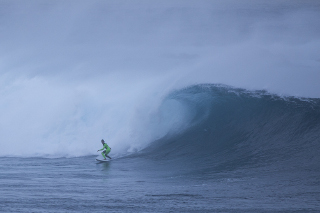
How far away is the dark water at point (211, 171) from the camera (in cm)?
646

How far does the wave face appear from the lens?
1074 centimetres

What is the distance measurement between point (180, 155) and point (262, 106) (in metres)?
4.35

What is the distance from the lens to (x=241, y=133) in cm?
1420

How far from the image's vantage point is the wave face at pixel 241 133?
10742 mm

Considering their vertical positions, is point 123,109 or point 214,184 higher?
point 123,109

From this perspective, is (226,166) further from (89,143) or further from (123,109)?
(123,109)

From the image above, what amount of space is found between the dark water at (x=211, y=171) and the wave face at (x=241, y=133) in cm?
3

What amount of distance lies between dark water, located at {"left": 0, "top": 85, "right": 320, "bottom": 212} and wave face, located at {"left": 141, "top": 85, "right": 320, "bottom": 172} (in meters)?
0.03

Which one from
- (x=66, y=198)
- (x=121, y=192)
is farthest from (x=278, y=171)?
(x=66, y=198)

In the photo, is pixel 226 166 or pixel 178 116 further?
pixel 178 116

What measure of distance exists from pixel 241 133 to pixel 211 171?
179 inches

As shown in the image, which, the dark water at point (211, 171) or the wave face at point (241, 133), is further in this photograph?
the wave face at point (241, 133)

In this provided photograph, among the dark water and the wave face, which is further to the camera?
the wave face

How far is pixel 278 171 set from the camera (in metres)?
8.95
